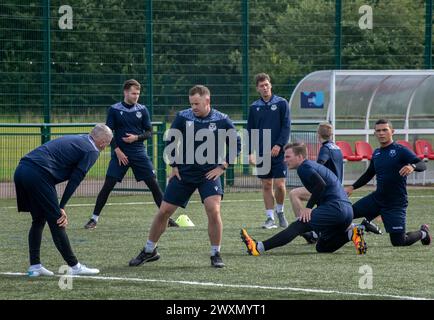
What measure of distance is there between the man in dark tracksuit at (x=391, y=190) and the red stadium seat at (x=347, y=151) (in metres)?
8.68

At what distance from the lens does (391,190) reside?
13.2 m

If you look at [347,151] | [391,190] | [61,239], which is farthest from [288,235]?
[347,151]

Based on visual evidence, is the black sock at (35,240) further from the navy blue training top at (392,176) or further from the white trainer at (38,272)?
the navy blue training top at (392,176)

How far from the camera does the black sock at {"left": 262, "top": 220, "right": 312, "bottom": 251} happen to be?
11844 mm

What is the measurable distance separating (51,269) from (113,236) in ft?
10.3

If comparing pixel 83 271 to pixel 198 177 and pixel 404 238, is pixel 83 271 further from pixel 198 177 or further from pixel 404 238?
pixel 404 238

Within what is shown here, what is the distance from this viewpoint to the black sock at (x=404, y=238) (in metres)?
12.9

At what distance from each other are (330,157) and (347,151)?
30.0 ft

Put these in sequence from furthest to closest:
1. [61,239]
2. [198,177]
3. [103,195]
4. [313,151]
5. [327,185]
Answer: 1. [313,151]
2. [103,195]
3. [327,185]
4. [198,177]
5. [61,239]

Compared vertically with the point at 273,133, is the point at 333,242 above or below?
below

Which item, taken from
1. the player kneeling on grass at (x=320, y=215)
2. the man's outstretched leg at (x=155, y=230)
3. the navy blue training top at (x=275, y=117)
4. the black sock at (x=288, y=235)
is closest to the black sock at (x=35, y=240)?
the man's outstretched leg at (x=155, y=230)
